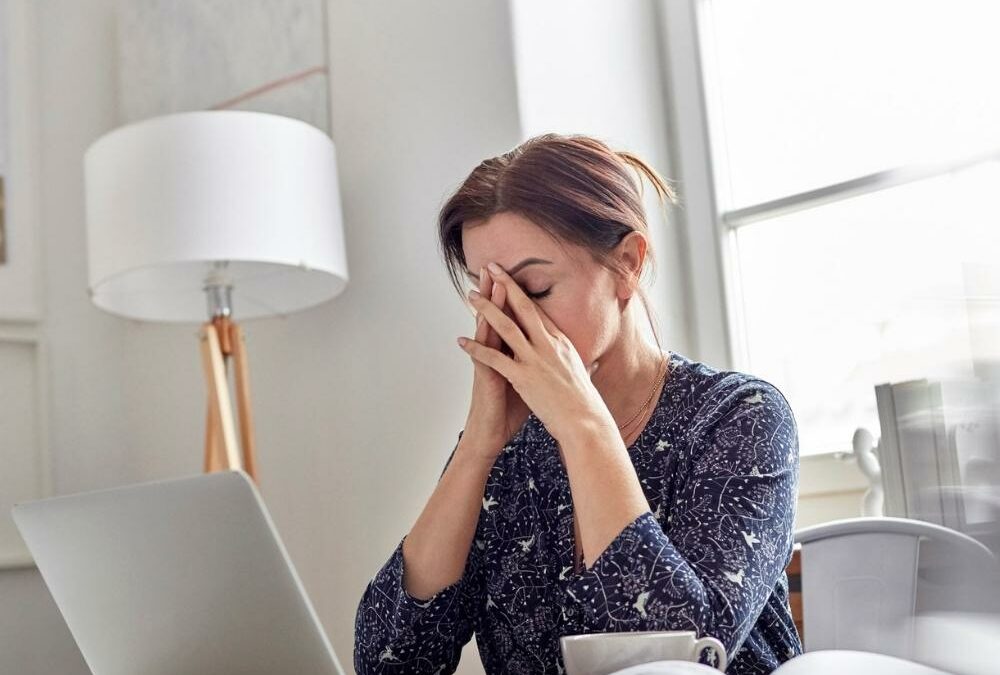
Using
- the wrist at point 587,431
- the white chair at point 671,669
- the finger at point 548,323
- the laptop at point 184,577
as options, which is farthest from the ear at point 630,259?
the white chair at point 671,669

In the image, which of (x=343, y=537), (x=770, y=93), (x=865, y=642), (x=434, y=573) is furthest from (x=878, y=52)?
(x=343, y=537)

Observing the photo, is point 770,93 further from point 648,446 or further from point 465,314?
point 648,446

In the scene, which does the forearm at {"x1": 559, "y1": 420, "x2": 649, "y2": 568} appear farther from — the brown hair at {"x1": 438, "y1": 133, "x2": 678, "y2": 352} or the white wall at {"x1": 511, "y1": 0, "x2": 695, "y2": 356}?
the white wall at {"x1": 511, "y1": 0, "x2": 695, "y2": 356}

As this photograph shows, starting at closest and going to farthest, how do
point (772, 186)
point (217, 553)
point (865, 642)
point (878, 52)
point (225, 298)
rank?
point (217, 553) → point (865, 642) → point (878, 52) → point (772, 186) → point (225, 298)

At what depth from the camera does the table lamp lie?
1906mm

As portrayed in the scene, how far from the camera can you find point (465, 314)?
197 centimetres

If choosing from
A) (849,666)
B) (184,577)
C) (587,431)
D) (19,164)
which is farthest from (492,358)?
(19,164)

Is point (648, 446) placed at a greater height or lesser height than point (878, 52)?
lesser

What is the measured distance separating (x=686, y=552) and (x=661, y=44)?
125 cm

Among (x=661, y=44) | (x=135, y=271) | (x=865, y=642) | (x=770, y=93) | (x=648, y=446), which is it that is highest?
(x=661, y=44)

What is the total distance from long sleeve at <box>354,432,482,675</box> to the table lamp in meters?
0.74

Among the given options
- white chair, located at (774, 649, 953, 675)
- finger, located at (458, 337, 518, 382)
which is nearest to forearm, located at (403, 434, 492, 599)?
finger, located at (458, 337, 518, 382)

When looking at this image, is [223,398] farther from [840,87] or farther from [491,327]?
[840,87]

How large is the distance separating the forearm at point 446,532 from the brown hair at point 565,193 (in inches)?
11.2
